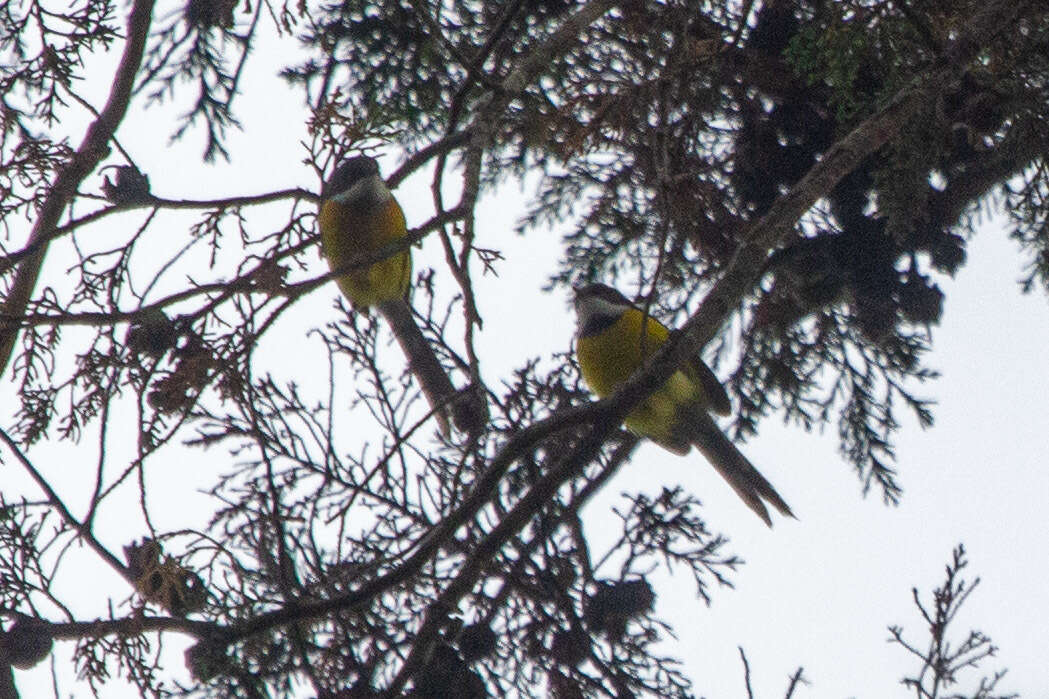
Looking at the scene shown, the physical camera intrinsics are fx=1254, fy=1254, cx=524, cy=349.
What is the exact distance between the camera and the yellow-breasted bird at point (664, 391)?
4578 millimetres

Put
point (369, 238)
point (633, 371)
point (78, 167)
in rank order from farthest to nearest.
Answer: point (369, 238), point (633, 371), point (78, 167)

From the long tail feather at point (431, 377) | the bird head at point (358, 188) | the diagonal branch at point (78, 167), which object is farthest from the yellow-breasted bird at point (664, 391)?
the diagonal branch at point (78, 167)

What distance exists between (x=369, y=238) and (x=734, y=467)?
5.68 ft

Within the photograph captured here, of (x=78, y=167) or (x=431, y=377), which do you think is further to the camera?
(x=431, y=377)

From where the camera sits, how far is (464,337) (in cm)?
330

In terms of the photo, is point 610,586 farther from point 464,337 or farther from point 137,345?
point 137,345

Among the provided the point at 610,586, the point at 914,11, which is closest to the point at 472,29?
the point at 914,11

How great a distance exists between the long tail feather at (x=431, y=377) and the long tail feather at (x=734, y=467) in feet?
3.13

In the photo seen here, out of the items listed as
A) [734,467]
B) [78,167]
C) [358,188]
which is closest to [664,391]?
[734,467]

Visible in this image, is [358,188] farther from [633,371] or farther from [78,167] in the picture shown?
[78,167]

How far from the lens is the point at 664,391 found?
4691mm

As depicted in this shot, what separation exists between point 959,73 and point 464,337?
1483 mm

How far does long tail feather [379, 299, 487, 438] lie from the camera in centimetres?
363

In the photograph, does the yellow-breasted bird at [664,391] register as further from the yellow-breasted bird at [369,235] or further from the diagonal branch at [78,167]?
the diagonal branch at [78,167]
